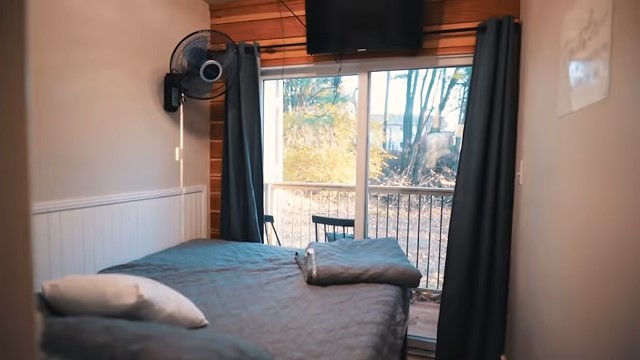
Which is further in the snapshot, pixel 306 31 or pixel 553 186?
pixel 306 31

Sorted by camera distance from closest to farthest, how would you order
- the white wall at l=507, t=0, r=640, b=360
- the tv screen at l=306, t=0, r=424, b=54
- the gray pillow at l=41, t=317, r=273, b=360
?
the gray pillow at l=41, t=317, r=273, b=360 < the white wall at l=507, t=0, r=640, b=360 < the tv screen at l=306, t=0, r=424, b=54

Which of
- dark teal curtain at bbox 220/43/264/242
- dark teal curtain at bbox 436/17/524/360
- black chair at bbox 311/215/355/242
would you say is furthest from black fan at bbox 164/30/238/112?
dark teal curtain at bbox 436/17/524/360

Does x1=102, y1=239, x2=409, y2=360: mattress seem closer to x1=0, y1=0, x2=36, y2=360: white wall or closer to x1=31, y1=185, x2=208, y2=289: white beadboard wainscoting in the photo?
x1=31, y1=185, x2=208, y2=289: white beadboard wainscoting

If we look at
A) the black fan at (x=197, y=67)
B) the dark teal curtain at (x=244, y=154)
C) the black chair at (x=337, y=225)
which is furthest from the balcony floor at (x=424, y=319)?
the black fan at (x=197, y=67)

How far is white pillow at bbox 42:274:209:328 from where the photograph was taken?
109 centimetres

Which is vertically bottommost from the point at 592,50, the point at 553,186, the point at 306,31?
the point at 553,186

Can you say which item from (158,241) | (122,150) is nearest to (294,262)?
(158,241)

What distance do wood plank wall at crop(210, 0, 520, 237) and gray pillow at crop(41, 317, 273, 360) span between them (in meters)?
2.00

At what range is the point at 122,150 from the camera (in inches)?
80.9

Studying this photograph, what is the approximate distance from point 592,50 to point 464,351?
187 centimetres

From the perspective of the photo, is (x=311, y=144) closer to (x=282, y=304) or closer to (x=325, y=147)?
(x=325, y=147)

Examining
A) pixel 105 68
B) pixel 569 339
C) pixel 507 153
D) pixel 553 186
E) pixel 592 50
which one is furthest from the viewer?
pixel 507 153

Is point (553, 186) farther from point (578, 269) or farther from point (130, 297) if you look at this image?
point (130, 297)

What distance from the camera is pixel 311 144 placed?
3.00 metres
